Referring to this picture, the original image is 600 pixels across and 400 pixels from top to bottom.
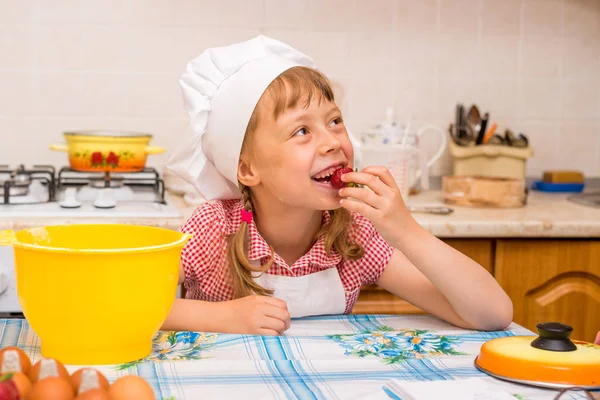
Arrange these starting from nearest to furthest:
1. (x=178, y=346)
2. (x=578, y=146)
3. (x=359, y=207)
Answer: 1. (x=178, y=346)
2. (x=359, y=207)
3. (x=578, y=146)

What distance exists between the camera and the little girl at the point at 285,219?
3.93ft

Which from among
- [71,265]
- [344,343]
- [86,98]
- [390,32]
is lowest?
[344,343]

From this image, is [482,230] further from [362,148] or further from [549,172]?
[549,172]

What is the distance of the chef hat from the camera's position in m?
1.33

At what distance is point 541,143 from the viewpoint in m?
2.64

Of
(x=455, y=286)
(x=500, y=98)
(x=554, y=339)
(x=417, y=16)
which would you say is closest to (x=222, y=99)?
(x=455, y=286)

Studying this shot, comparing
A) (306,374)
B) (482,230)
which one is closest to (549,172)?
(482,230)

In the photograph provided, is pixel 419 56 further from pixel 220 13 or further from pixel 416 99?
pixel 220 13

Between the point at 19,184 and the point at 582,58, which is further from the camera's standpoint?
the point at 582,58

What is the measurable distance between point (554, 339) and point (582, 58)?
193cm

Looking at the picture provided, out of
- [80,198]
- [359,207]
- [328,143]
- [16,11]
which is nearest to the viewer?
[359,207]

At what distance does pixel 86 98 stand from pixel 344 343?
5.20ft

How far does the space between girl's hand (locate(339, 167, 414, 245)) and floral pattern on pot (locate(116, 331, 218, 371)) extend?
273mm

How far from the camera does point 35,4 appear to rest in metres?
2.33
